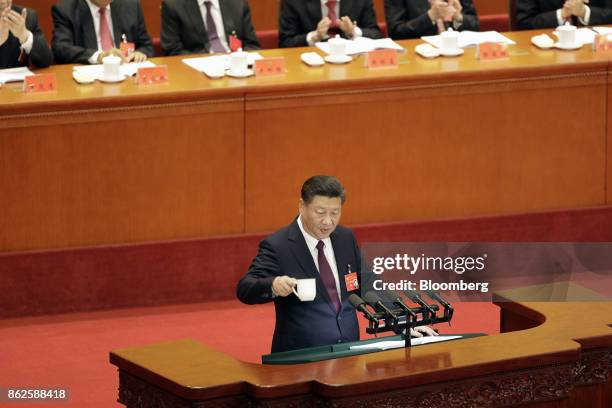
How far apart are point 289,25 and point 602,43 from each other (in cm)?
189

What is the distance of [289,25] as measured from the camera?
8.41m

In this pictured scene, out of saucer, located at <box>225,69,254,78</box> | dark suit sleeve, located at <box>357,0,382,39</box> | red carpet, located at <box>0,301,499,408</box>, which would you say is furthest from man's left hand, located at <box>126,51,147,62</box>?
dark suit sleeve, located at <box>357,0,382,39</box>

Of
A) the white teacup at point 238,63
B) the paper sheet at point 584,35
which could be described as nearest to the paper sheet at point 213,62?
the white teacup at point 238,63

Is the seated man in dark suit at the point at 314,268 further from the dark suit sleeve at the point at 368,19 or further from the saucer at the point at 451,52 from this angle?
the dark suit sleeve at the point at 368,19

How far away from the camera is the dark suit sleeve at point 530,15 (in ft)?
28.3

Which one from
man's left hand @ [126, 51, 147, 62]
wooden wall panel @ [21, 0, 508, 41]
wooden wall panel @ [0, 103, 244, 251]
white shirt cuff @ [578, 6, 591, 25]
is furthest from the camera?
wooden wall panel @ [21, 0, 508, 41]

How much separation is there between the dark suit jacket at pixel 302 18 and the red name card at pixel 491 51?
112 centimetres

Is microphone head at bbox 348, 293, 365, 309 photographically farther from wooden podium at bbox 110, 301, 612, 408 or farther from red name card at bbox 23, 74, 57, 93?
red name card at bbox 23, 74, 57, 93

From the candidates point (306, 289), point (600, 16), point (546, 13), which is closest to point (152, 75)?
point (306, 289)

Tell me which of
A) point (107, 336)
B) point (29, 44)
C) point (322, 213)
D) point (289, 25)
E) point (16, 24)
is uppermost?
point (16, 24)

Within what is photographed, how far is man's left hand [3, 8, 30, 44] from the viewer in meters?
7.25

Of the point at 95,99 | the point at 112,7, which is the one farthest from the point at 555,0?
the point at 95,99

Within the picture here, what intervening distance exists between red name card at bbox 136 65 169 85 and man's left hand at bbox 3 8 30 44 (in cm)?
74

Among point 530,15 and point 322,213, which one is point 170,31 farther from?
point 322,213
